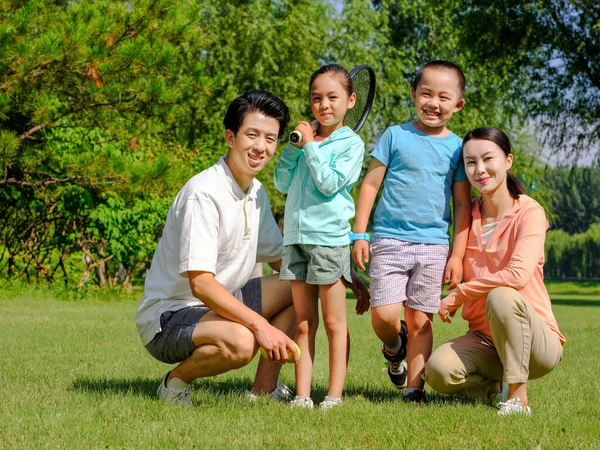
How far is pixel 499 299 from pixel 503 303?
29mm

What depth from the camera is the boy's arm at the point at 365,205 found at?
15.3 feet

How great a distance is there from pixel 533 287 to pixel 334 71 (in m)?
1.57

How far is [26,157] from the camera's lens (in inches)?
549

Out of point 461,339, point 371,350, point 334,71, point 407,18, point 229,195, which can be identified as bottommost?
point 371,350

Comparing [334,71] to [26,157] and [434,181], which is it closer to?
[434,181]

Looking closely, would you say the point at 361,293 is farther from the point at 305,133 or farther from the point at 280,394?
the point at 305,133

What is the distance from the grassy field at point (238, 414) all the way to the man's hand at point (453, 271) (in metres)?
0.68

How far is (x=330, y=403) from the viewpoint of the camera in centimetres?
441

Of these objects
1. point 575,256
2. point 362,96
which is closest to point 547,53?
point 362,96

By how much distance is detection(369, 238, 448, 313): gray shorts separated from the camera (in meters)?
4.68

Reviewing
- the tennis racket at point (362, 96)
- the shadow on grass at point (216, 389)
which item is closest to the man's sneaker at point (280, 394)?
the shadow on grass at point (216, 389)

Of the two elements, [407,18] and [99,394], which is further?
[407,18]

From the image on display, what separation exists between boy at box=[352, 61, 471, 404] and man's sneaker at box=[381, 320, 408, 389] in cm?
25

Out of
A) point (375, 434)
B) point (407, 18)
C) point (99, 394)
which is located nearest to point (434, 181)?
point (375, 434)
